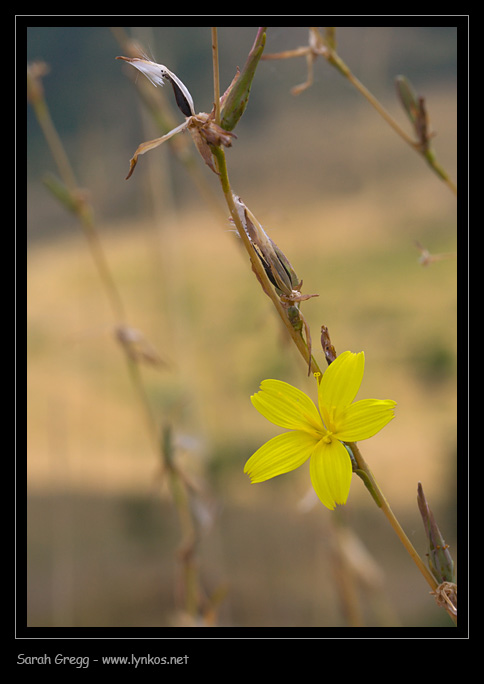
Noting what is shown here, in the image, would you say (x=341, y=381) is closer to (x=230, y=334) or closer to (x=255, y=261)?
(x=255, y=261)

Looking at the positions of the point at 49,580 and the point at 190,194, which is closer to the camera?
the point at 49,580

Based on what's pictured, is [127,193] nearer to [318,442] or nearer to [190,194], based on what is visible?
[190,194]

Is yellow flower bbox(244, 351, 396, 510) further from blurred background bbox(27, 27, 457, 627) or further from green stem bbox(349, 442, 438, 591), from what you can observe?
blurred background bbox(27, 27, 457, 627)

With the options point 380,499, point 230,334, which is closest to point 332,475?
point 380,499

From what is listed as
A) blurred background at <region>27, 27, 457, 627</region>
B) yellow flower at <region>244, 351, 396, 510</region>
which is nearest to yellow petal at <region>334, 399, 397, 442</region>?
yellow flower at <region>244, 351, 396, 510</region>

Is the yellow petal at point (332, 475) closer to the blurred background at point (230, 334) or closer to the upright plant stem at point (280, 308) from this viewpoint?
the upright plant stem at point (280, 308)

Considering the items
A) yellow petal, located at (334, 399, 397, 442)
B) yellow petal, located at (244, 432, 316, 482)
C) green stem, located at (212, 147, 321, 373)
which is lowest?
yellow petal, located at (244, 432, 316, 482)

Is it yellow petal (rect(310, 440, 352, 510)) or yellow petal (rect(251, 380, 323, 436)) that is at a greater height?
yellow petal (rect(251, 380, 323, 436))

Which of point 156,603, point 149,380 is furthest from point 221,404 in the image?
point 156,603
